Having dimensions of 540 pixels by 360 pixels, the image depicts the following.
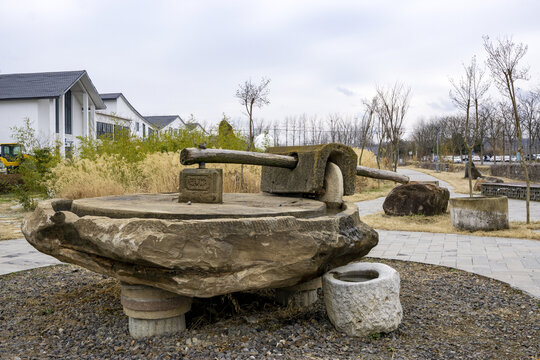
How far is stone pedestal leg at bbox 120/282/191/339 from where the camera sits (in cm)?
283

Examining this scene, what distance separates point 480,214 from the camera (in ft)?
23.0

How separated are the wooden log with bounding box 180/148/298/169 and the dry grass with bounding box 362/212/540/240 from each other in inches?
173

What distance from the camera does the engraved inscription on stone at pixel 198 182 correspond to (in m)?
3.30

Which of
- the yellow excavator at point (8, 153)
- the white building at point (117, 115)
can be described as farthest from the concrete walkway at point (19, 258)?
the white building at point (117, 115)

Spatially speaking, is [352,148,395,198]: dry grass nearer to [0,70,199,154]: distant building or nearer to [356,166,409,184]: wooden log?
[0,70,199,154]: distant building

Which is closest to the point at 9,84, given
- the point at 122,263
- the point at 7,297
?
the point at 7,297

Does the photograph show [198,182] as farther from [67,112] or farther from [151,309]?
[67,112]

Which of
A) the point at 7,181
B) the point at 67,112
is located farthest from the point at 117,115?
the point at 7,181

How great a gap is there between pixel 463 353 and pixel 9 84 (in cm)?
2552

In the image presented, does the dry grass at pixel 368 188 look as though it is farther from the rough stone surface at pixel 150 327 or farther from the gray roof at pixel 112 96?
the gray roof at pixel 112 96

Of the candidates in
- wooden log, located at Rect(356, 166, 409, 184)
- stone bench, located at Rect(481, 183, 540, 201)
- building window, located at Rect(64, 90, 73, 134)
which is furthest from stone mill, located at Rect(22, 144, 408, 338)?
building window, located at Rect(64, 90, 73, 134)

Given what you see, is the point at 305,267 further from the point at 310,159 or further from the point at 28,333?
the point at 28,333

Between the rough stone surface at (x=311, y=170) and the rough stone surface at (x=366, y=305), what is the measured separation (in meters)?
0.94

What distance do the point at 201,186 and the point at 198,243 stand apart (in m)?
0.91
